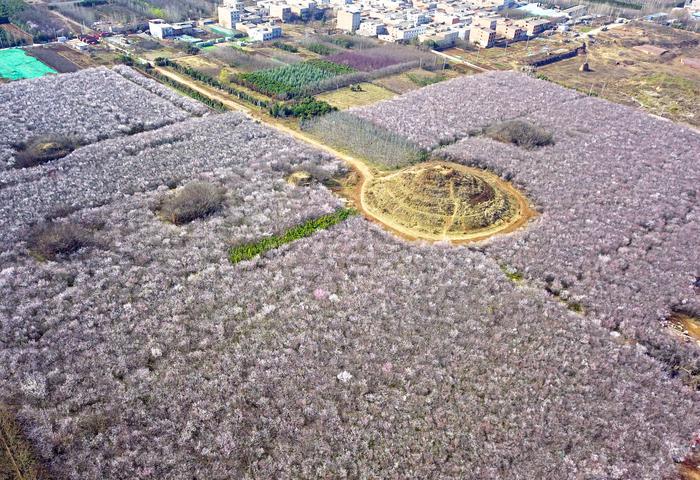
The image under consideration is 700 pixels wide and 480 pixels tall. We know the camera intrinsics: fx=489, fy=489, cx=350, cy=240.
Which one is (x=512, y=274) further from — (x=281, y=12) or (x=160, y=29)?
(x=281, y=12)

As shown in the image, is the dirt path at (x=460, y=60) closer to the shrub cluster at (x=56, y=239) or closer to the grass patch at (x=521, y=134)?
the grass patch at (x=521, y=134)

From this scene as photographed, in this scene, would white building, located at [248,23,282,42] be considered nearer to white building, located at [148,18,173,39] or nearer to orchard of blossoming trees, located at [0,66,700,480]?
white building, located at [148,18,173,39]

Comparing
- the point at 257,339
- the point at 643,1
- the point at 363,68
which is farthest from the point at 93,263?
the point at 643,1

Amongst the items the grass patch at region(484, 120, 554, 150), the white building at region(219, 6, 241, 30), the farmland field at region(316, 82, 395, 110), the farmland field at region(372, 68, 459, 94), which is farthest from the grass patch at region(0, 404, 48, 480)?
the white building at region(219, 6, 241, 30)

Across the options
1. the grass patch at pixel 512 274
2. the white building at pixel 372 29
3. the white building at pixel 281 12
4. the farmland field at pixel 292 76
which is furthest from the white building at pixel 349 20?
the grass patch at pixel 512 274

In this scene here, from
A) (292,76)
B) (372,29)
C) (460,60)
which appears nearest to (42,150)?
(292,76)

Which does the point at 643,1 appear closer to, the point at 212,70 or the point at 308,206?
the point at 212,70
